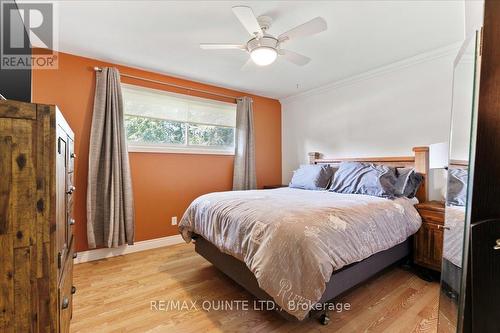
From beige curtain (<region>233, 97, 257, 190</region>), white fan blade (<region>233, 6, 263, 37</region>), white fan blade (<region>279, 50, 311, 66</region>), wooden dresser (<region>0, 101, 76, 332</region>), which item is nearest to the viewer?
wooden dresser (<region>0, 101, 76, 332</region>)

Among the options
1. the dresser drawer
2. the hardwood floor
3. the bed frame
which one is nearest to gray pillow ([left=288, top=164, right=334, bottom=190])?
the bed frame

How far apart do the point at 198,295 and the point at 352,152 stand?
9.08 feet

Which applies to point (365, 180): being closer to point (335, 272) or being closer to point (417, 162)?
point (417, 162)

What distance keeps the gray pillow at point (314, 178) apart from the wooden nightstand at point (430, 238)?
3.41 ft

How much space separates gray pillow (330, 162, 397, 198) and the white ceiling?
1.32 metres

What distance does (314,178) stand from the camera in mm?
3100

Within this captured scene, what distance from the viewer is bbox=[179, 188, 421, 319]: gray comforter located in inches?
52.1

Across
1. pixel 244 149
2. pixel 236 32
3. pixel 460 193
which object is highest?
pixel 236 32

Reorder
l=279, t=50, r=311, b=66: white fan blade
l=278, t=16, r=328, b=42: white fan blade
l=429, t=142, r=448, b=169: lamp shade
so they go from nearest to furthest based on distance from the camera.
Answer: l=278, t=16, r=328, b=42: white fan blade < l=279, t=50, r=311, b=66: white fan blade < l=429, t=142, r=448, b=169: lamp shade

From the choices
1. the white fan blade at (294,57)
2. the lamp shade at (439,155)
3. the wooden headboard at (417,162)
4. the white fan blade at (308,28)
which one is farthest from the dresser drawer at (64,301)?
the wooden headboard at (417,162)

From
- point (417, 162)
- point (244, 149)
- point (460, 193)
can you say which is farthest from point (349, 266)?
point (244, 149)

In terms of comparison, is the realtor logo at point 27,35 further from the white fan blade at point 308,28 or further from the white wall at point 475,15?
the white wall at point 475,15

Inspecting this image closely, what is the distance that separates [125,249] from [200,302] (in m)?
1.57

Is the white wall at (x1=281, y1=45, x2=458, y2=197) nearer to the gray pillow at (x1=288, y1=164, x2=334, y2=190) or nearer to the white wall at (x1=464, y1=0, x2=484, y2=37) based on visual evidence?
the gray pillow at (x1=288, y1=164, x2=334, y2=190)
